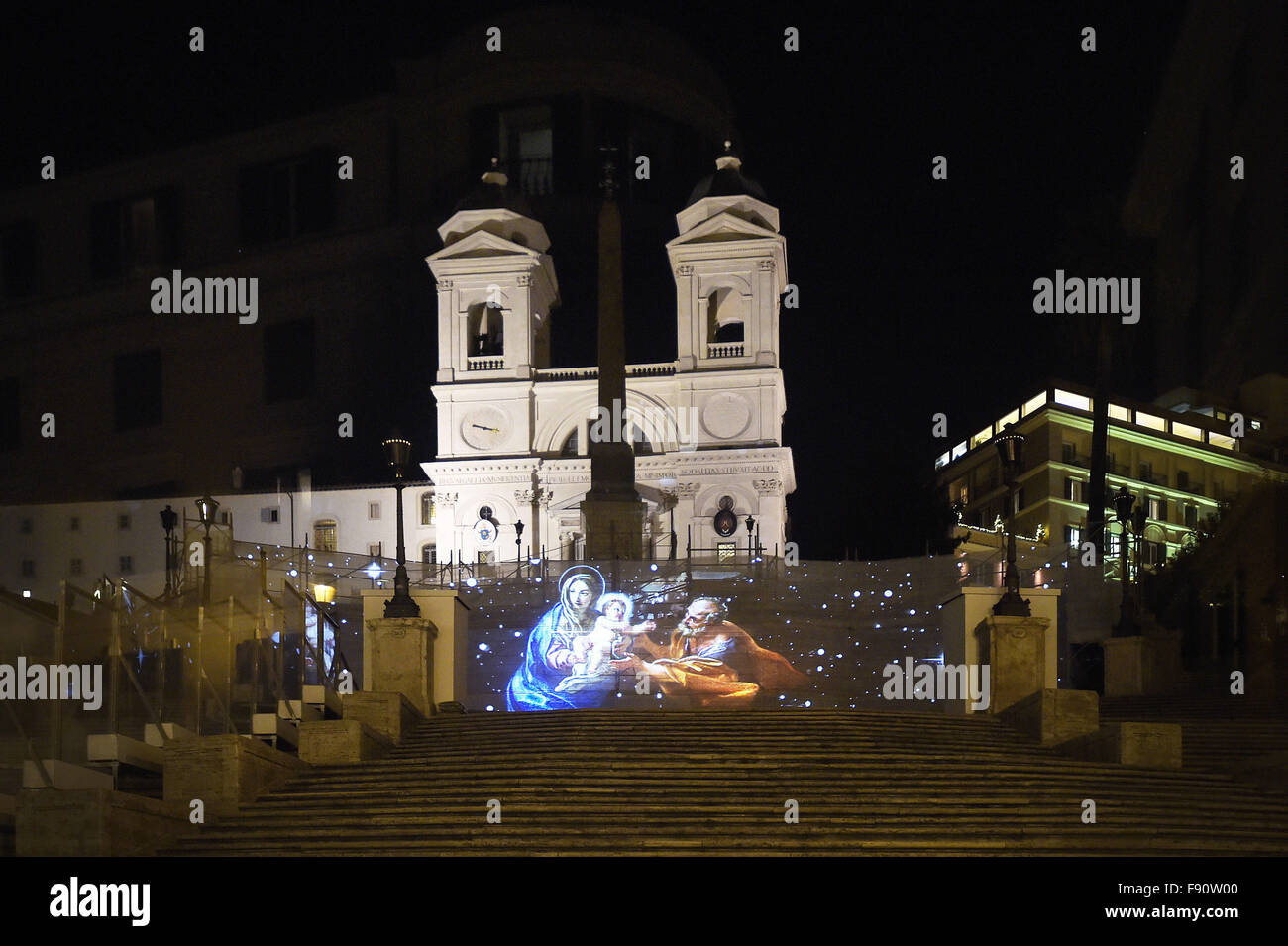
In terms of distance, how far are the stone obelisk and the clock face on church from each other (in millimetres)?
7602

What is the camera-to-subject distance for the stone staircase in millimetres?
16047

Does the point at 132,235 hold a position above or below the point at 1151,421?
above

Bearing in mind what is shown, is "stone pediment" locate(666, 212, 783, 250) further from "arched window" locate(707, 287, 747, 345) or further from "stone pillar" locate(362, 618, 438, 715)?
"stone pillar" locate(362, 618, 438, 715)

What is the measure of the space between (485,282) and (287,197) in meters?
15.6

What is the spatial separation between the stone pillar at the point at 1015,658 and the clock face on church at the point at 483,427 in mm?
35990

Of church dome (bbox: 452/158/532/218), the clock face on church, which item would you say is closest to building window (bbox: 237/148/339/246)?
church dome (bbox: 452/158/532/218)

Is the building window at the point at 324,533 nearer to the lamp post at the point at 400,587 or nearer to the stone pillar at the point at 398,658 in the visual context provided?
the lamp post at the point at 400,587

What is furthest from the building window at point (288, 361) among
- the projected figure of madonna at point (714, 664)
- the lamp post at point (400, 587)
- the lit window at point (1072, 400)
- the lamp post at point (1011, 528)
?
the lamp post at point (1011, 528)

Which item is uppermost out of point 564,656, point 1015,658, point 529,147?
point 529,147

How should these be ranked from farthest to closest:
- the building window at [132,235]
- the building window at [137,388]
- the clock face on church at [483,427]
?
the building window at [132,235]
the building window at [137,388]
the clock face on church at [483,427]

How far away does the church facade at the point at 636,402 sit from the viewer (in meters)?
55.2

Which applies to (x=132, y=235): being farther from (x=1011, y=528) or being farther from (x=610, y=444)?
(x=1011, y=528)

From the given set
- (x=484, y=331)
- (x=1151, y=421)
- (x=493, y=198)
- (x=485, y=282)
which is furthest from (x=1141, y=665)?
(x=1151, y=421)

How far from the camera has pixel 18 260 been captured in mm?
73750
